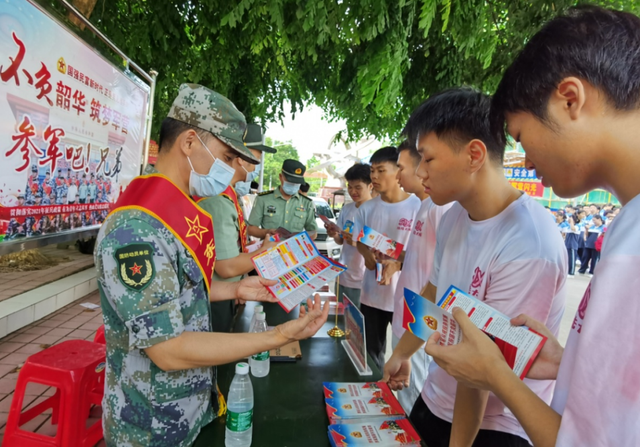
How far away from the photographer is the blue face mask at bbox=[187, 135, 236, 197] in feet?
4.50

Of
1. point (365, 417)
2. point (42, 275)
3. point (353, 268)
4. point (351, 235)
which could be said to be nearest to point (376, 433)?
point (365, 417)

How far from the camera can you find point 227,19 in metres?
2.89

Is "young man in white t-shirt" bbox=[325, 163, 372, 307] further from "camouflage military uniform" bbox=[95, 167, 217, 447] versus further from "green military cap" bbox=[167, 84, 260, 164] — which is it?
"camouflage military uniform" bbox=[95, 167, 217, 447]

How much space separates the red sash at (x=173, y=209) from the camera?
1.14 m

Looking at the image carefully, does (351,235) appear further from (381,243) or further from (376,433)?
(376,433)

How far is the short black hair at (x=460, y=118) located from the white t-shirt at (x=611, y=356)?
755mm

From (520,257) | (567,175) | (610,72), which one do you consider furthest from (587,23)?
(520,257)

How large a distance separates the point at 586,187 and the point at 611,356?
36 centimetres

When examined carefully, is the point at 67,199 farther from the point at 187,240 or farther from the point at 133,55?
the point at 133,55

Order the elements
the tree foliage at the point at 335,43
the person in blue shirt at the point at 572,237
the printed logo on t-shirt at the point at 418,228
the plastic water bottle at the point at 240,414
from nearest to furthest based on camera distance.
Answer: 1. the plastic water bottle at the point at 240,414
2. the printed logo on t-shirt at the point at 418,228
3. the tree foliage at the point at 335,43
4. the person in blue shirt at the point at 572,237

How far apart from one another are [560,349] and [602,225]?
11.5m

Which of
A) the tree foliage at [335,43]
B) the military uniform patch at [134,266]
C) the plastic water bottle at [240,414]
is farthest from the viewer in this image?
the tree foliage at [335,43]

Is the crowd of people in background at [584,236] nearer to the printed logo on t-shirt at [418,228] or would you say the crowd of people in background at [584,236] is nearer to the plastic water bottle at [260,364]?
the printed logo on t-shirt at [418,228]

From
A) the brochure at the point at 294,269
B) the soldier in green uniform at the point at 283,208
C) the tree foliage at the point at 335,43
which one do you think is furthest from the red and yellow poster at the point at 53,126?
the soldier in green uniform at the point at 283,208
